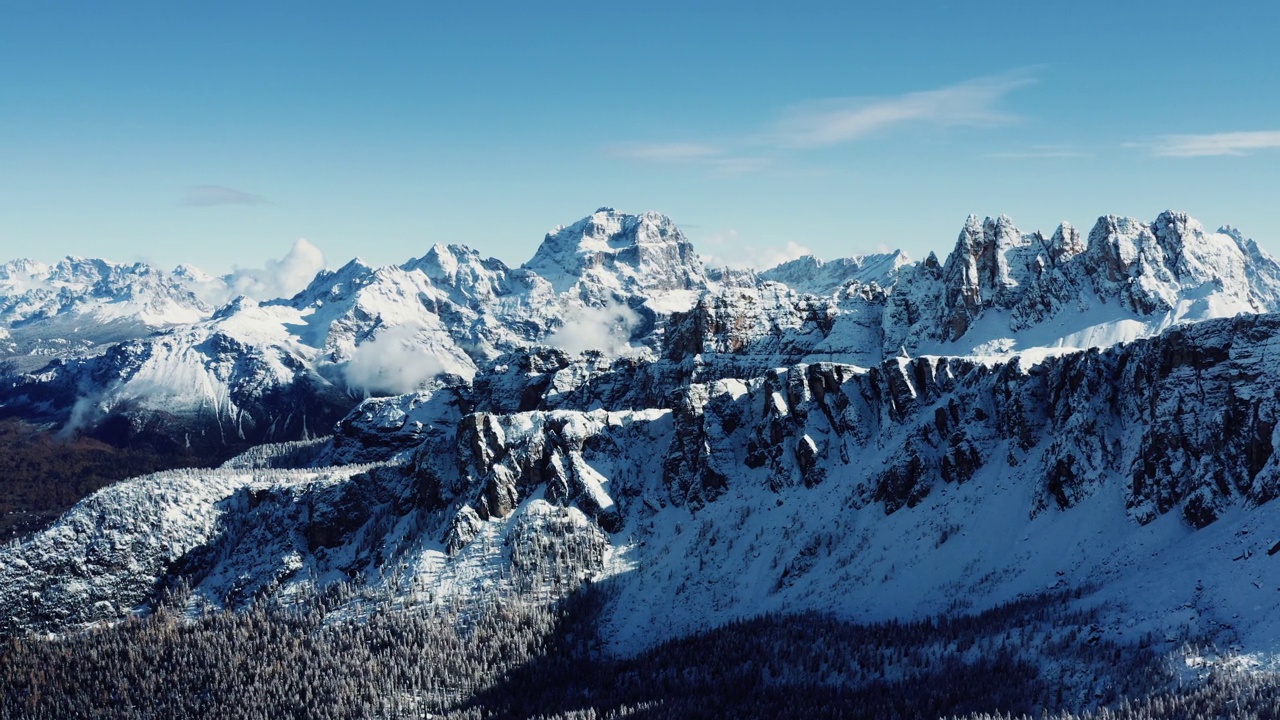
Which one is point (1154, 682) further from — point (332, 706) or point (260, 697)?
point (260, 697)

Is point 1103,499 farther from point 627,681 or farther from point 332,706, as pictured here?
point 332,706

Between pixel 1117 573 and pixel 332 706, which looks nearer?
pixel 1117 573

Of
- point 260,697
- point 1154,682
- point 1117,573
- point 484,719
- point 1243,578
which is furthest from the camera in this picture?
point 260,697

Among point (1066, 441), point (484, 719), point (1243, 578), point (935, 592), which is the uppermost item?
point (1066, 441)

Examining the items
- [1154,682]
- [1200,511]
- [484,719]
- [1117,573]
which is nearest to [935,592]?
[1117,573]

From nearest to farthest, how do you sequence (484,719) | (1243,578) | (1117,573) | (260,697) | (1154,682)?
(1154,682)
(1243,578)
(1117,573)
(484,719)
(260,697)

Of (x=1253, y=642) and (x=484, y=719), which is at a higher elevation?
(x=1253, y=642)

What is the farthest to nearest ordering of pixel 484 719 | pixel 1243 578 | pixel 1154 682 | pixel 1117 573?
1. pixel 484 719
2. pixel 1117 573
3. pixel 1243 578
4. pixel 1154 682

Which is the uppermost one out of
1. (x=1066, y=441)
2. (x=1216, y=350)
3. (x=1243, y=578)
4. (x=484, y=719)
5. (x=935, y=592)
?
(x=1216, y=350)

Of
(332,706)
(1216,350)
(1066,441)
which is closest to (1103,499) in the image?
(1066,441)
